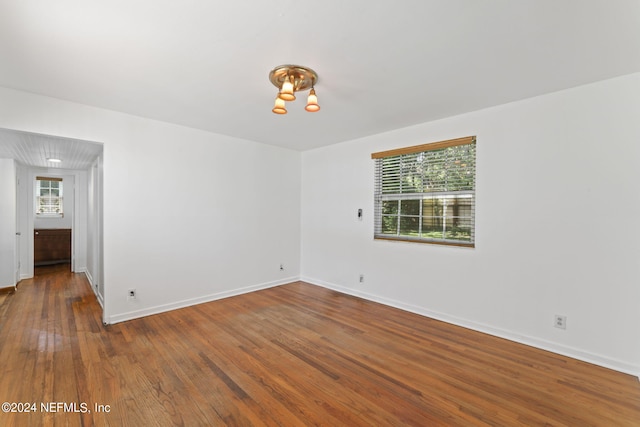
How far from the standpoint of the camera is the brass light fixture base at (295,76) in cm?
221

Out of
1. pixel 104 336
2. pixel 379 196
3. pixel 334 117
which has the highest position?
pixel 334 117

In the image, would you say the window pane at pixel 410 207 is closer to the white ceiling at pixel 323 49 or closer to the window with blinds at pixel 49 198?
the white ceiling at pixel 323 49

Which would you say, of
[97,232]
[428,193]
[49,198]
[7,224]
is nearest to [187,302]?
[97,232]

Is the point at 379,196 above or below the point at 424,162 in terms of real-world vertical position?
below

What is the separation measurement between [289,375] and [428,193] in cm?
263

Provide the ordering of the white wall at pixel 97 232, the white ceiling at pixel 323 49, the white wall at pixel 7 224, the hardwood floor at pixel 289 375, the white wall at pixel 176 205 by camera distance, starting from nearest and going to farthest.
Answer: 1. the white ceiling at pixel 323 49
2. the hardwood floor at pixel 289 375
3. the white wall at pixel 176 205
4. the white wall at pixel 97 232
5. the white wall at pixel 7 224

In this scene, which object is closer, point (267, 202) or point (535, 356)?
point (535, 356)

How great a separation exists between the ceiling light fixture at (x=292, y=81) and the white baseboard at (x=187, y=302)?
2.92 m

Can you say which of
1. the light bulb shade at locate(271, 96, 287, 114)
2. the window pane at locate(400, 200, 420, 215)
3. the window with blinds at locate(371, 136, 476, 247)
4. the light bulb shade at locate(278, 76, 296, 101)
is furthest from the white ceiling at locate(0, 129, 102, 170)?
the window pane at locate(400, 200, 420, 215)

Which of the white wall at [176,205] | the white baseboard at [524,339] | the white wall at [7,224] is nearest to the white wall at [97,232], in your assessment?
the white wall at [176,205]

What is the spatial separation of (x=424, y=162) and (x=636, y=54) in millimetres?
1926

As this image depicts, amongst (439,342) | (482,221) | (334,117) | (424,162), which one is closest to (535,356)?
(439,342)

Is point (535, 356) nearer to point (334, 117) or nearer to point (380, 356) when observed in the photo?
point (380, 356)

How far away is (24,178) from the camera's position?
529 cm
